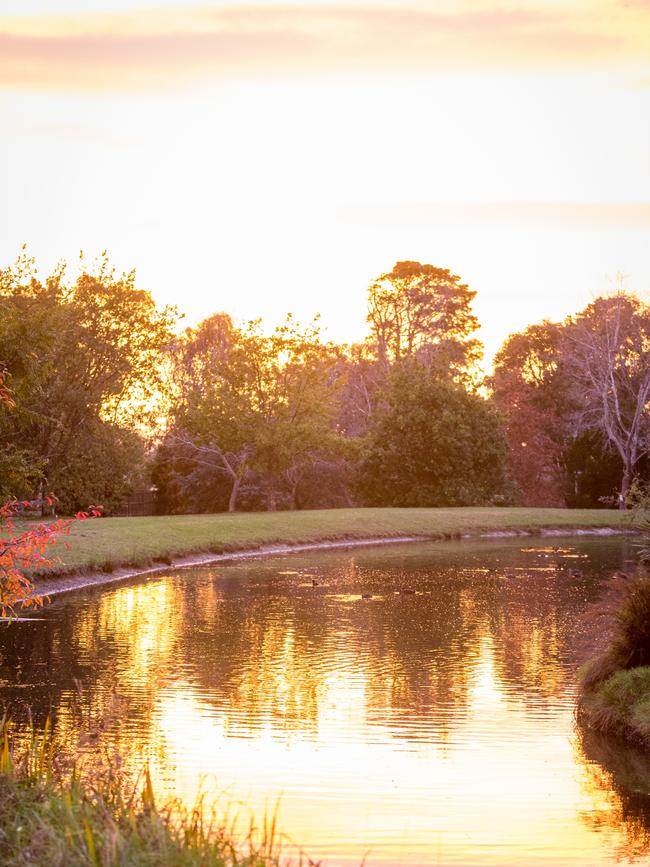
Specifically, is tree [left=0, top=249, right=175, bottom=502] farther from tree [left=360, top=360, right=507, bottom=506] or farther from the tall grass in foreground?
the tall grass in foreground

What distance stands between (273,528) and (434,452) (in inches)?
895

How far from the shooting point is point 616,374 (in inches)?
2721

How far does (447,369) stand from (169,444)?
1739 centimetres

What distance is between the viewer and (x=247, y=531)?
4662 cm

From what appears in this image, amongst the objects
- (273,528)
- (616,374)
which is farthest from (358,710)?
(616,374)

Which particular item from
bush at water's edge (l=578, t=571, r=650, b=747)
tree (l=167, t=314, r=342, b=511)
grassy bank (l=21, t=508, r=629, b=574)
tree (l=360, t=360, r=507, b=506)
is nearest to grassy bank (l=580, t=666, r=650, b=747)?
bush at water's edge (l=578, t=571, r=650, b=747)

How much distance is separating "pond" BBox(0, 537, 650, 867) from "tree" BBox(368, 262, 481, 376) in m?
52.1

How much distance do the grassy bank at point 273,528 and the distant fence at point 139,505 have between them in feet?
31.5

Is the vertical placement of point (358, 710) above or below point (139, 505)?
below

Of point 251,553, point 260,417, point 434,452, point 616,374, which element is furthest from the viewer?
point 434,452

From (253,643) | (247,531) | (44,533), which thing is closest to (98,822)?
(44,533)

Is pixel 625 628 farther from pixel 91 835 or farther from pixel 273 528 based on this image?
pixel 273 528

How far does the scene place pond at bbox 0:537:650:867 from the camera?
10.8 meters

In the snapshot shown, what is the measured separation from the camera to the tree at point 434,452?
69188 millimetres
